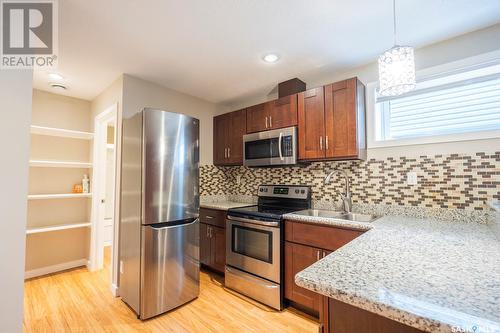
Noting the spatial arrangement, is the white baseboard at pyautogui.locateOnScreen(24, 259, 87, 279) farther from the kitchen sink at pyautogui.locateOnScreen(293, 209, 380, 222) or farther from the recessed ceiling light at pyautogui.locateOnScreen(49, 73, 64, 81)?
the kitchen sink at pyautogui.locateOnScreen(293, 209, 380, 222)

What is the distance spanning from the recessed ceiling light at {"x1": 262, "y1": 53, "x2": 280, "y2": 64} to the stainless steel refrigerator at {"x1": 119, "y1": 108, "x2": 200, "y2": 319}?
977 millimetres

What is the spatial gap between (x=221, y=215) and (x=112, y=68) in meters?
2.03

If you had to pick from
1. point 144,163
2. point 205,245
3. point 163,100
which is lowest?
point 205,245

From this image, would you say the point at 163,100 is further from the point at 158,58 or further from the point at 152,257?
the point at 152,257

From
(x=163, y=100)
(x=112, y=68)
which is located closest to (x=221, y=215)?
(x=163, y=100)

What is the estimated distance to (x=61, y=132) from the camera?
9.78 feet

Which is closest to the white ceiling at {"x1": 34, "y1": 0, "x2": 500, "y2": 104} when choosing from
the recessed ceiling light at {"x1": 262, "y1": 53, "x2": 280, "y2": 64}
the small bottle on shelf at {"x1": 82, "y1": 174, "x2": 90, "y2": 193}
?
the recessed ceiling light at {"x1": 262, "y1": 53, "x2": 280, "y2": 64}

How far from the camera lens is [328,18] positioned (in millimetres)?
1679

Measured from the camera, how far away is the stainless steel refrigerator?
2.07 meters

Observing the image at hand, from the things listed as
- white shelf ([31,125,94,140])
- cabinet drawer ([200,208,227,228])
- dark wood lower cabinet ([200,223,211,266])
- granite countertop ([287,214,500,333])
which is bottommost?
dark wood lower cabinet ([200,223,211,266])

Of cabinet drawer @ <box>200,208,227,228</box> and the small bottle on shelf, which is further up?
the small bottle on shelf

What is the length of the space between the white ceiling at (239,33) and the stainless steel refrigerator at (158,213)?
1.96ft

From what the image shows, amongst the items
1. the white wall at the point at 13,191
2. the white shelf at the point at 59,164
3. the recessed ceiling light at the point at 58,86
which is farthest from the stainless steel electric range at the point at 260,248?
the recessed ceiling light at the point at 58,86

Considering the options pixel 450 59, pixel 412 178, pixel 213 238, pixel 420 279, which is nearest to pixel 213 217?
pixel 213 238
